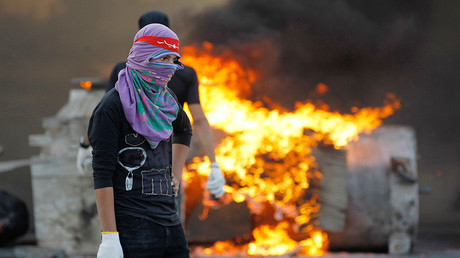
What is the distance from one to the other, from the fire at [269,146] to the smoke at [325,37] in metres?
0.96

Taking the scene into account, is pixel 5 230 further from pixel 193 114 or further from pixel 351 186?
pixel 351 186

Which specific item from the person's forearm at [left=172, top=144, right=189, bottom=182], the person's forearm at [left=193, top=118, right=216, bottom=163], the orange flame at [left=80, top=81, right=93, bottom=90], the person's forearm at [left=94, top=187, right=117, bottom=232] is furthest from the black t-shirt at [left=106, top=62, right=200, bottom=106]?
the orange flame at [left=80, top=81, right=93, bottom=90]

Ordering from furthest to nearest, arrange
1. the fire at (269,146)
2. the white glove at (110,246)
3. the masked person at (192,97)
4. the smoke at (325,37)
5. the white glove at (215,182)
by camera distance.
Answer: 1. the smoke at (325,37)
2. the fire at (269,146)
3. the white glove at (215,182)
4. the masked person at (192,97)
5. the white glove at (110,246)

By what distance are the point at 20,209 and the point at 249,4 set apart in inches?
179

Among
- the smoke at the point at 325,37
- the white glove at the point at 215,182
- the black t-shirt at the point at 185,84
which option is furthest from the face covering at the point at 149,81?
the smoke at the point at 325,37

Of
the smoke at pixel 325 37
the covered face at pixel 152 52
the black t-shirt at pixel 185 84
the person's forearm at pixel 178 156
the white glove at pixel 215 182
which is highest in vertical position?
the smoke at pixel 325 37

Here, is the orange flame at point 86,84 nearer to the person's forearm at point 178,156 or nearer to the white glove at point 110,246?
the person's forearm at point 178,156

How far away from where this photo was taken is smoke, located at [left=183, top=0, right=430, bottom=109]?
25.1 ft

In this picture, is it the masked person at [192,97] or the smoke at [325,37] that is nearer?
the masked person at [192,97]

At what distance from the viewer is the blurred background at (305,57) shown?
7973 millimetres

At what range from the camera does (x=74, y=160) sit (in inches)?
231

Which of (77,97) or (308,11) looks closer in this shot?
(77,97)

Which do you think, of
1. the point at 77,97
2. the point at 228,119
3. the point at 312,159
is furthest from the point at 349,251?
the point at 77,97

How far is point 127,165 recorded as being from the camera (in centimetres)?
211
